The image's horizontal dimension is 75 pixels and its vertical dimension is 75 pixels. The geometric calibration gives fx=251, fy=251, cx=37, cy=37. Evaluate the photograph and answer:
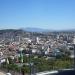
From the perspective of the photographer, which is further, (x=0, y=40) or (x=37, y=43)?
(x=0, y=40)

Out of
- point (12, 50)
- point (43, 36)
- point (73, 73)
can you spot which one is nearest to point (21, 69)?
point (73, 73)

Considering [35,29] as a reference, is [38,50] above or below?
below

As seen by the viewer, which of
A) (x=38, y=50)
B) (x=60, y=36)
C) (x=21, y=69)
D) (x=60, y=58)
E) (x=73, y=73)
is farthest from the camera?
(x=60, y=36)

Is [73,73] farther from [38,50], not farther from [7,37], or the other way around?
[7,37]

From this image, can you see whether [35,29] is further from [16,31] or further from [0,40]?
[0,40]

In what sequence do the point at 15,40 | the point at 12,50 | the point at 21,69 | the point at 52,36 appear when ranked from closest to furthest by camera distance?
the point at 21,69, the point at 12,50, the point at 52,36, the point at 15,40

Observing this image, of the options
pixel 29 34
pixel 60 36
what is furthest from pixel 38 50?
pixel 29 34

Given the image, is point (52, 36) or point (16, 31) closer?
point (52, 36)

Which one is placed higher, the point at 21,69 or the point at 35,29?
the point at 35,29

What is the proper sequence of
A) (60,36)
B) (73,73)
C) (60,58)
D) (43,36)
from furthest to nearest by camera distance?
(43,36) → (60,36) → (60,58) → (73,73)
